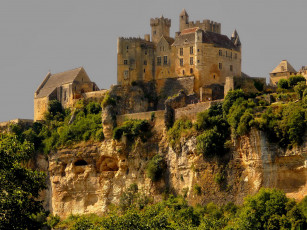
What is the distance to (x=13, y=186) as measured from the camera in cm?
3903

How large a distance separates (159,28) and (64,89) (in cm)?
1121

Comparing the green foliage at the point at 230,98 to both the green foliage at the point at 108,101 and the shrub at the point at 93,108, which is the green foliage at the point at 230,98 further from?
the shrub at the point at 93,108

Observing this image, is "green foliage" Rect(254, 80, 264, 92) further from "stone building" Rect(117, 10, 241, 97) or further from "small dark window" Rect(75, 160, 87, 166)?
"small dark window" Rect(75, 160, 87, 166)

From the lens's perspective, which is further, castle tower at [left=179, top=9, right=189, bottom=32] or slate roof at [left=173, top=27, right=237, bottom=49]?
castle tower at [left=179, top=9, right=189, bottom=32]

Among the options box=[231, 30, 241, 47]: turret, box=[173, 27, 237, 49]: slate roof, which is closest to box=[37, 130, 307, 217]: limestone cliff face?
box=[173, 27, 237, 49]: slate roof

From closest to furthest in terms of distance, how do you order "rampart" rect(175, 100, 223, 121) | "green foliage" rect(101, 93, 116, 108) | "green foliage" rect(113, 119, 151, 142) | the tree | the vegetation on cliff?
the tree → the vegetation on cliff → "rampart" rect(175, 100, 223, 121) → "green foliage" rect(113, 119, 151, 142) → "green foliage" rect(101, 93, 116, 108)

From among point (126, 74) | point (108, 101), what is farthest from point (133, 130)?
point (126, 74)

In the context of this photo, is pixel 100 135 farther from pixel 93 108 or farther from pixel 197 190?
pixel 197 190

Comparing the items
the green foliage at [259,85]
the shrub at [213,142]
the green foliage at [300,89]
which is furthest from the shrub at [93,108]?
the green foliage at [300,89]

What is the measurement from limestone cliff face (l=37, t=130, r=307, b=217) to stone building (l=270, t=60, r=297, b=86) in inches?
659

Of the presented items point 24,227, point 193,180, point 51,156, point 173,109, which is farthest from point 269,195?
point 51,156

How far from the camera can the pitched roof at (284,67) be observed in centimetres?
8100

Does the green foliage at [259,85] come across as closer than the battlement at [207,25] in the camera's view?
Yes

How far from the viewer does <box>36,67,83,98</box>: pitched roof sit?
82625 mm
